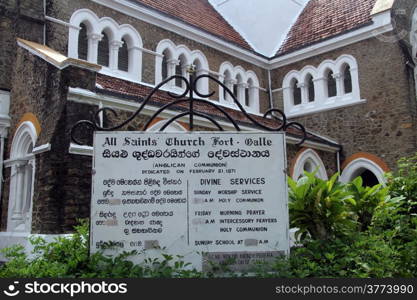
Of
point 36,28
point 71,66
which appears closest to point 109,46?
point 36,28

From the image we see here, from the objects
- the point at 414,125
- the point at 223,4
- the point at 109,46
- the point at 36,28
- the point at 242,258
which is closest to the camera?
the point at 242,258

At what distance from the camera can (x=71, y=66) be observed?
8.77 meters

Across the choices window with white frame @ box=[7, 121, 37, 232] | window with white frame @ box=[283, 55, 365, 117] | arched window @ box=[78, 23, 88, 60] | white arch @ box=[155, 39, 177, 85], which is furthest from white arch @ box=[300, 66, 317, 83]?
window with white frame @ box=[7, 121, 37, 232]

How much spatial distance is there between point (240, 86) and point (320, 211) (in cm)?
1369

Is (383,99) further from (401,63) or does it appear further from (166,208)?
(166,208)

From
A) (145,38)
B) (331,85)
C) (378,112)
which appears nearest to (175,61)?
(145,38)

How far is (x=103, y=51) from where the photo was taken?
1346 cm

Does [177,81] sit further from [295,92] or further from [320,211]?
[320,211]

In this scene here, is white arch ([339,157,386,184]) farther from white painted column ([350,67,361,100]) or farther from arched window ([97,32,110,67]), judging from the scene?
arched window ([97,32,110,67])

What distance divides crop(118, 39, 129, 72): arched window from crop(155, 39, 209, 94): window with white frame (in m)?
1.10

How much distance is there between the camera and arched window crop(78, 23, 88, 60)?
1278 centimetres

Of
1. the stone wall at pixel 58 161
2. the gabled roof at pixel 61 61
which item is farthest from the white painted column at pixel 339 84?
the stone wall at pixel 58 161

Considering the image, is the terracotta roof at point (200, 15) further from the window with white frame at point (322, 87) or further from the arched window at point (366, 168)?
the arched window at point (366, 168)

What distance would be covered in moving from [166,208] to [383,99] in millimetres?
13705
